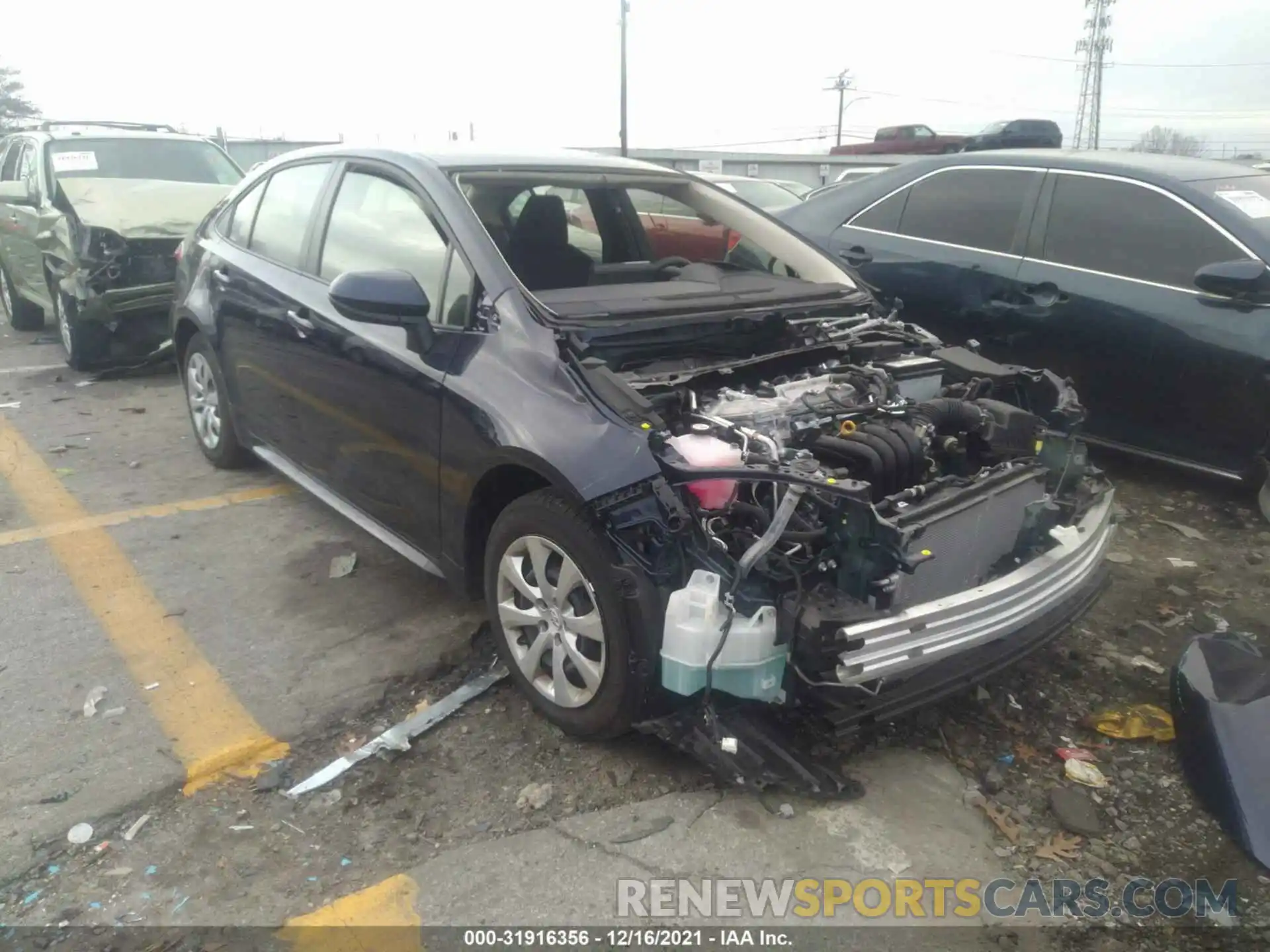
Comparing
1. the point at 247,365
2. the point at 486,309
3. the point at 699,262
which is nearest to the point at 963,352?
the point at 699,262

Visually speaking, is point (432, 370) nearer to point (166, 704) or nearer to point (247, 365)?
point (166, 704)

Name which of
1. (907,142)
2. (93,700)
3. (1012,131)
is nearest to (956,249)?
(93,700)

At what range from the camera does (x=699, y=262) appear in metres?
4.04

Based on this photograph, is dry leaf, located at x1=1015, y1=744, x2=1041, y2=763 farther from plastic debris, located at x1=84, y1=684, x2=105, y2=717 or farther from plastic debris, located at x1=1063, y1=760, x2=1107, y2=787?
plastic debris, located at x1=84, y1=684, x2=105, y2=717

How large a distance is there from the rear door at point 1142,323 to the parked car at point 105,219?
6242 mm

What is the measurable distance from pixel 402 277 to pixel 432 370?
12.6 inches

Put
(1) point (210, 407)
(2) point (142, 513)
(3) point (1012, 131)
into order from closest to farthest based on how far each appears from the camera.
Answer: (2) point (142, 513) → (1) point (210, 407) → (3) point (1012, 131)

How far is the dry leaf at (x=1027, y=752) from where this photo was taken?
2900 mm

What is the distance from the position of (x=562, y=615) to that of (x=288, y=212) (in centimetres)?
255

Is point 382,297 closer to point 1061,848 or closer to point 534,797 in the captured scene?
point 534,797

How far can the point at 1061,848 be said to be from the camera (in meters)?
2.53

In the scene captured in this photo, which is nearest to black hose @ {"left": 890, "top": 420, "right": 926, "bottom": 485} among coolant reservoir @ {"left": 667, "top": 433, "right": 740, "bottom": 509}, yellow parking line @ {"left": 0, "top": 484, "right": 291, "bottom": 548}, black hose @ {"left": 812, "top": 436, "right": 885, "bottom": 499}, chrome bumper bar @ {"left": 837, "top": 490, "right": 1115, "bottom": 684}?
black hose @ {"left": 812, "top": 436, "right": 885, "bottom": 499}

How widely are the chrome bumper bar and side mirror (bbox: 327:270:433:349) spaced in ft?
5.49

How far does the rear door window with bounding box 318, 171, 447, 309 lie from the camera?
10.6 ft
